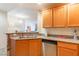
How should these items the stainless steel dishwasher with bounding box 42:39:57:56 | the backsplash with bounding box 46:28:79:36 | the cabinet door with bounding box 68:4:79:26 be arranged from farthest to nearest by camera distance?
the backsplash with bounding box 46:28:79:36 → the stainless steel dishwasher with bounding box 42:39:57:56 → the cabinet door with bounding box 68:4:79:26

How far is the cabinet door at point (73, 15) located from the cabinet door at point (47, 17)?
0.74 meters

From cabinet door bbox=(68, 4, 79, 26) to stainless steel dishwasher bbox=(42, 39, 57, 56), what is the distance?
537 mm

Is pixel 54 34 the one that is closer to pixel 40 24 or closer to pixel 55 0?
pixel 40 24

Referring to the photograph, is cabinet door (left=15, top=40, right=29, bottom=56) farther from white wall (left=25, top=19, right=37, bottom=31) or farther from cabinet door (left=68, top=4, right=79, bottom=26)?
cabinet door (left=68, top=4, right=79, bottom=26)

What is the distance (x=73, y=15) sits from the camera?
8.93 ft

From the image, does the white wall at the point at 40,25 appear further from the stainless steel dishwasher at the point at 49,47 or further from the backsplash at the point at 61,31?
the stainless steel dishwasher at the point at 49,47

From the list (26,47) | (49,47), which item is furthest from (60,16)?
(26,47)

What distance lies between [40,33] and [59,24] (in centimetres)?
77

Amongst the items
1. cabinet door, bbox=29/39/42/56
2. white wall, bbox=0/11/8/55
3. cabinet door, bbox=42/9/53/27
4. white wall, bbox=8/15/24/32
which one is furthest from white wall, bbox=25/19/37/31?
white wall, bbox=0/11/8/55

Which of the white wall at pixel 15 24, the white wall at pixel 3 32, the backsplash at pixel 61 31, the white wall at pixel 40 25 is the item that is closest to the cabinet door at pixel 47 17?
the white wall at pixel 40 25

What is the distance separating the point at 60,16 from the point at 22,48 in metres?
1.12

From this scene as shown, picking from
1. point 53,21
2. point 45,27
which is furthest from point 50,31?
point 53,21

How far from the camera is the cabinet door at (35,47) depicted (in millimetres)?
3096

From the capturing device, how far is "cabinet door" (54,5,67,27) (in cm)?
296
